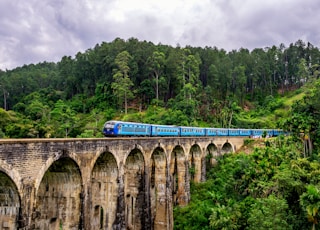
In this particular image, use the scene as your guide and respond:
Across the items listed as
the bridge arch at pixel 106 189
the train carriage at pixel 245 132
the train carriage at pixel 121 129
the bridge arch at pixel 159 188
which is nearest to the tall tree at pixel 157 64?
the train carriage at pixel 245 132

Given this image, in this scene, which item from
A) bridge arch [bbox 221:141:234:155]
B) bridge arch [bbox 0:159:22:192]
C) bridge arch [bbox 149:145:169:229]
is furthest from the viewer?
bridge arch [bbox 221:141:234:155]

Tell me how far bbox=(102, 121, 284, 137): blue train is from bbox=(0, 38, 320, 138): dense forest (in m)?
6.49

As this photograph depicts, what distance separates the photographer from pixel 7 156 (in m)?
9.36

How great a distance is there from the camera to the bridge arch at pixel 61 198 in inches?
535

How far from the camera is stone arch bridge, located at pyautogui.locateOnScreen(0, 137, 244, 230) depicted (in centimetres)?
999

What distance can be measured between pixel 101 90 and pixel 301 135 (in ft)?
137

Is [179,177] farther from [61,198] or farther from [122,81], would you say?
[122,81]

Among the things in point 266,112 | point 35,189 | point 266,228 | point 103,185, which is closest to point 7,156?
point 35,189

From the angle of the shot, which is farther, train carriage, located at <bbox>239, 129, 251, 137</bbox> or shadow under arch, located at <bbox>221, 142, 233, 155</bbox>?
train carriage, located at <bbox>239, 129, 251, 137</bbox>

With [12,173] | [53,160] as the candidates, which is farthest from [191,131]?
[12,173]

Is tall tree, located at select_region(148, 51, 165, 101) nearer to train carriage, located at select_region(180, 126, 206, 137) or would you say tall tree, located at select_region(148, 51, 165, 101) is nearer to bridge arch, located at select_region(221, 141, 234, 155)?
bridge arch, located at select_region(221, 141, 234, 155)

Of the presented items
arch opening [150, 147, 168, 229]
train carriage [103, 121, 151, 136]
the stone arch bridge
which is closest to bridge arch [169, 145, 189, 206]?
the stone arch bridge

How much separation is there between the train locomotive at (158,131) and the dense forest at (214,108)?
13.6ft

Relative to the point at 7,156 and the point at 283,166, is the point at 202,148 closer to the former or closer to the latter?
the point at 283,166
